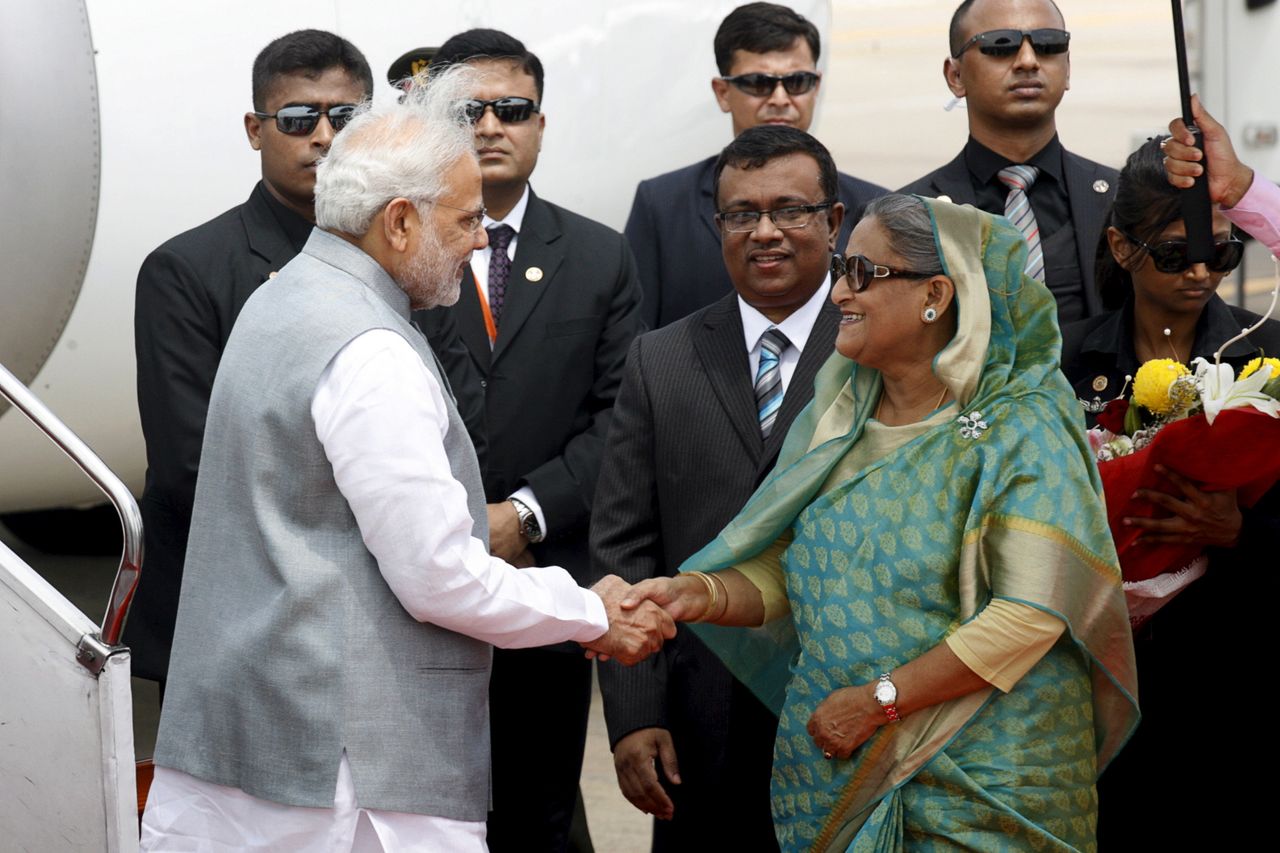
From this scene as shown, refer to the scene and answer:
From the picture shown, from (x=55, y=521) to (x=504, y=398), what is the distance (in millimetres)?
3946

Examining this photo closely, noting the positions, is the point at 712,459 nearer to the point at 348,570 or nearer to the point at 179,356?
the point at 348,570

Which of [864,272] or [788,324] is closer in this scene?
[864,272]

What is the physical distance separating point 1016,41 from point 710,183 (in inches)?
38.6

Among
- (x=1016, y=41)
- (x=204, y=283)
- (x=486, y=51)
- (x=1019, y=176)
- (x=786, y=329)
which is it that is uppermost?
(x=486, y=51)

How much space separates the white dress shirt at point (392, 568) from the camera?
2.71 m

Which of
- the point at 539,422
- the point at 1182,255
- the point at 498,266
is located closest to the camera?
the point at 1182,255

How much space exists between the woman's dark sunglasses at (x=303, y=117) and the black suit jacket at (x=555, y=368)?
1.70ft

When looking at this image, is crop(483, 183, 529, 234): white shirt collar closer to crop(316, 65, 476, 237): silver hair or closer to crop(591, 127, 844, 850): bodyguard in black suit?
crop(591, 127, 844, 850): bodyguard in black suit

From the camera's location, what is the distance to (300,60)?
413 cm

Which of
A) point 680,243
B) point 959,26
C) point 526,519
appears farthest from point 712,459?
point 959,26

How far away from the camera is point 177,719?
2936mm

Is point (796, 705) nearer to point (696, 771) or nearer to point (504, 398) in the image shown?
point (696, 771)

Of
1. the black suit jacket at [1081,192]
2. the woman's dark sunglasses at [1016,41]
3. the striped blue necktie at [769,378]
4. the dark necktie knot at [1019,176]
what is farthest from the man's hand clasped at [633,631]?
the woman's dark sunglasses at [1016,41]

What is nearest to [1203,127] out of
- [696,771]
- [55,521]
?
[696,771]
